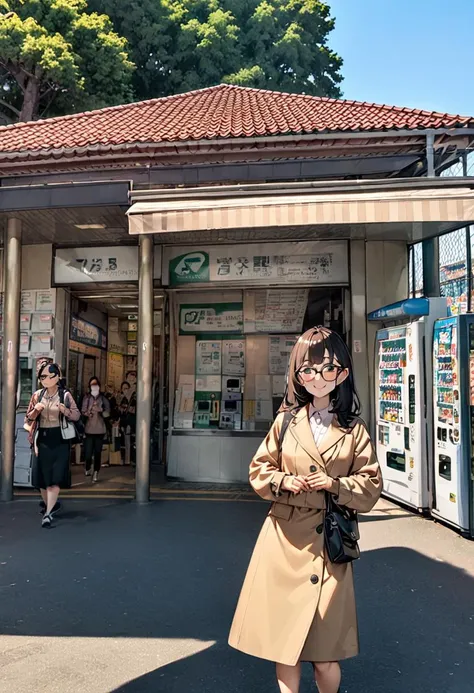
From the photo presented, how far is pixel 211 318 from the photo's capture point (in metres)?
8.59

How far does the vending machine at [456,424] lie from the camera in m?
5.38

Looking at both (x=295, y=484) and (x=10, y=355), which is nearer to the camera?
(x=295, y=484)

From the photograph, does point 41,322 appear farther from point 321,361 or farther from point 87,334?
point 321,361

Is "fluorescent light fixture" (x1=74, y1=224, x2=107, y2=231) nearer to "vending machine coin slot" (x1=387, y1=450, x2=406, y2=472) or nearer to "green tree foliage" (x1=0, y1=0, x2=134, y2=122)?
"vending machine coin slot" (x1=387, y1=450, x2=406, y2=472)

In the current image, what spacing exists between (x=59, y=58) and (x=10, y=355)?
55.9ft

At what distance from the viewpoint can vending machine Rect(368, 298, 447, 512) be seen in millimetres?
6156

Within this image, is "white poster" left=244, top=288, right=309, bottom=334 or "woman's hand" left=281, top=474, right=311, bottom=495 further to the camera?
"white poster" left=244, top=288, right=309, bottom=334

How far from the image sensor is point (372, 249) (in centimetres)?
786

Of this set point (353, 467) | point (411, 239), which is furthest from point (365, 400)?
point (353, 467)

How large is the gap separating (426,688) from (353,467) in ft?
4.32

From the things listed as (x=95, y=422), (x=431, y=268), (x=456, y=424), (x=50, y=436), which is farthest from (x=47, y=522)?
(x=431, y=268)

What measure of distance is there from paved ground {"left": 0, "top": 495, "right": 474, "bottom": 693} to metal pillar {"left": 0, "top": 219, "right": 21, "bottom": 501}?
1113 mm

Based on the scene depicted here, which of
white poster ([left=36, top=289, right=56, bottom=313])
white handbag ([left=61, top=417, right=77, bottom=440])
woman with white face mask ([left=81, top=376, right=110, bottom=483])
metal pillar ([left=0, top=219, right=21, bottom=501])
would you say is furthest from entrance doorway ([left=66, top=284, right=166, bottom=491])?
white handbag ([left=61, top=417, right=77, bottom=440])

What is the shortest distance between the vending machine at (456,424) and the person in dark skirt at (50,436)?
3795 mm
